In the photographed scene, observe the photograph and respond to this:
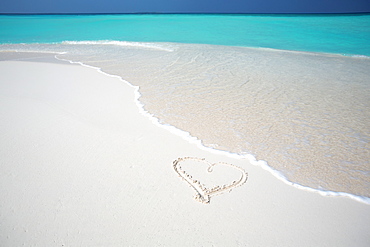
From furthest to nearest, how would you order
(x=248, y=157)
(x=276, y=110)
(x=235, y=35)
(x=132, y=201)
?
(x=235, y=35)
(x=276, y=110)
(x=248, y=157)
(x=132, y=201)

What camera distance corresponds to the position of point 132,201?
1911 mm

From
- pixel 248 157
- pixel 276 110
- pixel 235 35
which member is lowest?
pixel 235 35

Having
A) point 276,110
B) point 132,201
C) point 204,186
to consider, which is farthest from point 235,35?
point 132,201

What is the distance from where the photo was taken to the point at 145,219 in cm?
176

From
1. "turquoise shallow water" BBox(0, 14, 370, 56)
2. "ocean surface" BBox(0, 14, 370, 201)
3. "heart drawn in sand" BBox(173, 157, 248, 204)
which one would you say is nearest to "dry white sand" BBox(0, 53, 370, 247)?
"heart drawn in sand" BBox(173, 157, 248, 204)

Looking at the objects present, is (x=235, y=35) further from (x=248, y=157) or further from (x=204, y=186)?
(x=204, y=186)

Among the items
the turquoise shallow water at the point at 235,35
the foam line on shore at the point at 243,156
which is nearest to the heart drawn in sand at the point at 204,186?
the foam line on shore at the point at 243,156

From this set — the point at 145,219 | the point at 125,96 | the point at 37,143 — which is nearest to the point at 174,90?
the point at 125,96

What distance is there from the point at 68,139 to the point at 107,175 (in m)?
0.82

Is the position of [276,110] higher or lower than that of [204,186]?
lower

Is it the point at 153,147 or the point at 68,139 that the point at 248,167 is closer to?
the point at 153,147

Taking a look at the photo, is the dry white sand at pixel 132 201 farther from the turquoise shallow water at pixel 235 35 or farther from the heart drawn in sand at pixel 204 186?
the turquoise shallow water at pixel 235 35

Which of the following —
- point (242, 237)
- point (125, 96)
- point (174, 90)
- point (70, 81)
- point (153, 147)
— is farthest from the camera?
point (70, 81)

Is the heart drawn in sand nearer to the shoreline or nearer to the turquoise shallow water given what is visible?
the shoreline
